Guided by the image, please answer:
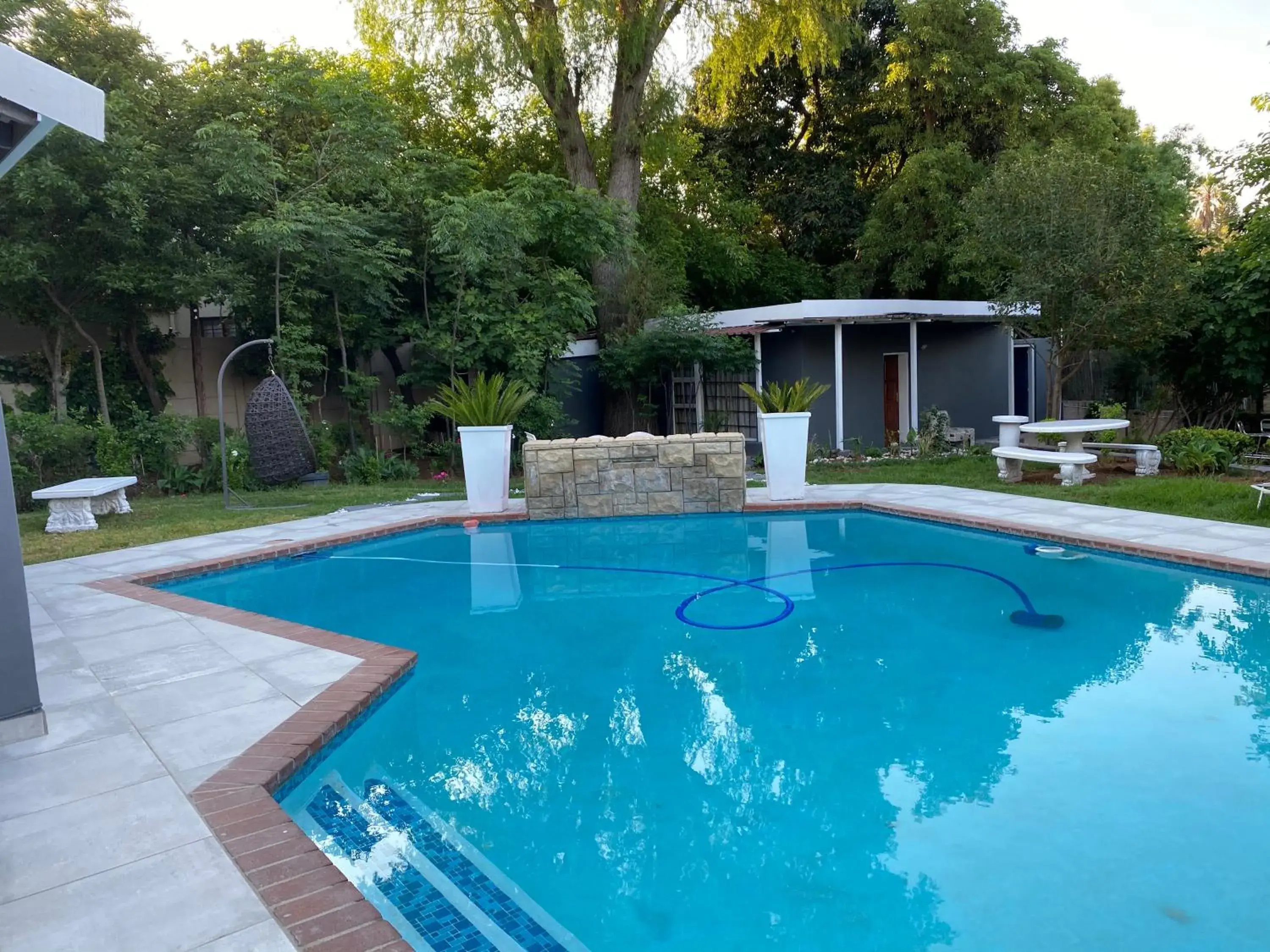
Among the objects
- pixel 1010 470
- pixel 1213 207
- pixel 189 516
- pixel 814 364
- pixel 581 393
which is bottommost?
pixel 189 516

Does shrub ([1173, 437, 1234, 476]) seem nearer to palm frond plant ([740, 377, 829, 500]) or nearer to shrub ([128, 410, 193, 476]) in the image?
palm frond plant ([740, 377, 829, 500])

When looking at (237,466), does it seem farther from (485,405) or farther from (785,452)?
(785,452)

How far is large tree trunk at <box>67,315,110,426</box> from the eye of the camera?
39.5 ft

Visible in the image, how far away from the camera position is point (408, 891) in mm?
2990

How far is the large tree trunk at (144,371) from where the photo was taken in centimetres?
1310

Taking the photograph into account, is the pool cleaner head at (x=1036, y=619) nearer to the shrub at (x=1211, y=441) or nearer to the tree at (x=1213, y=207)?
the shrub at (x=1211, y=441)

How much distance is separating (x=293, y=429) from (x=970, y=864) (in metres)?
9.76

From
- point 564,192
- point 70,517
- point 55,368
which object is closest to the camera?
point 70,517

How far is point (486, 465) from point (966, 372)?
32.9ft

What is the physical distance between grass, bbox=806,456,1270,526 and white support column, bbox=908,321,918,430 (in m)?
1.77

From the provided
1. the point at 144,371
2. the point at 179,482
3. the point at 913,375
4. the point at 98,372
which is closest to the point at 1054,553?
the point at 913,375

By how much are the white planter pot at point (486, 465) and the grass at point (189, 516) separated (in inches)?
49.0

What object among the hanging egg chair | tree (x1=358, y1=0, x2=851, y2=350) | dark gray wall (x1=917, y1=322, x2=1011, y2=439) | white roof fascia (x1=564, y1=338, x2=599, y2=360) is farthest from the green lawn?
tree (x1=358, y1=0, x2=851, y2=350)

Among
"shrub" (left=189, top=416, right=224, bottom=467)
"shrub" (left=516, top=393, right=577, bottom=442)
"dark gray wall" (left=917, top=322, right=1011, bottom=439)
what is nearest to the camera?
"shrub" (left=189, top=416, right=224, bottom=467)
